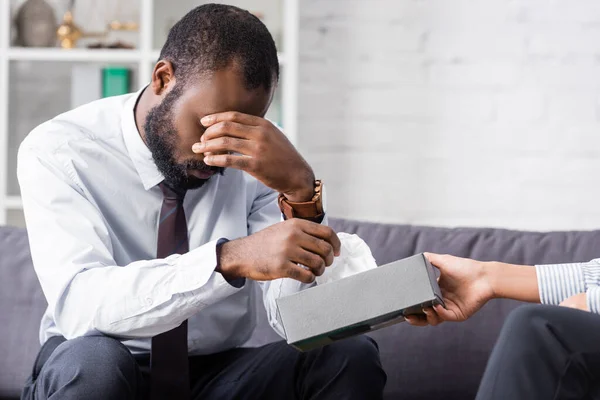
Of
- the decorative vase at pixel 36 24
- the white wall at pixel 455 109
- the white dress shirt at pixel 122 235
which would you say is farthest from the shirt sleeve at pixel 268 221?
the decorative vase at pixel 36 24

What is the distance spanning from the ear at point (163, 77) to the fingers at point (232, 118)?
0.14m

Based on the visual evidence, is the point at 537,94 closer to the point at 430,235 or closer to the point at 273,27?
the point at 273,27

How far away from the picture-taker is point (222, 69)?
4.67ft

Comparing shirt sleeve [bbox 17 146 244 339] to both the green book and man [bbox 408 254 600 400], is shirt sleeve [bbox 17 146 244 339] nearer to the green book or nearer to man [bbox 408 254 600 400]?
man [bbox 408 254 600 400]

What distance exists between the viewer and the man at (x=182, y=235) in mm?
1296

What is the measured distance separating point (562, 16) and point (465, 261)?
1.54 m

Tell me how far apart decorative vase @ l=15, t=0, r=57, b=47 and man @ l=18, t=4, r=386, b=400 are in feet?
3.71

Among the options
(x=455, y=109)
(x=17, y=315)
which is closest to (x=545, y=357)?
(x=17, y=315)

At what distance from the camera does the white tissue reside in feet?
4.60

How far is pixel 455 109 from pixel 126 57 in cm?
105

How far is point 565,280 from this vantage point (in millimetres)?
1345

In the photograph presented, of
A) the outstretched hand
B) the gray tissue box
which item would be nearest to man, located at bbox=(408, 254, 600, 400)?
the gray tissue box

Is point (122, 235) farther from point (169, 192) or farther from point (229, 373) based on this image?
point (229, 373)

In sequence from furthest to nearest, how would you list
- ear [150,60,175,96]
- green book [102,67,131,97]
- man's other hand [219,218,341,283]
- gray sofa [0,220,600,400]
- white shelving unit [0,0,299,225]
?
green book [102,67,131,97] < white shelving unit [0,0,299,225] < gray sofa [0,220,600,400] < ear [150,60,175,96] < man's other hand [219,218,341,283]
